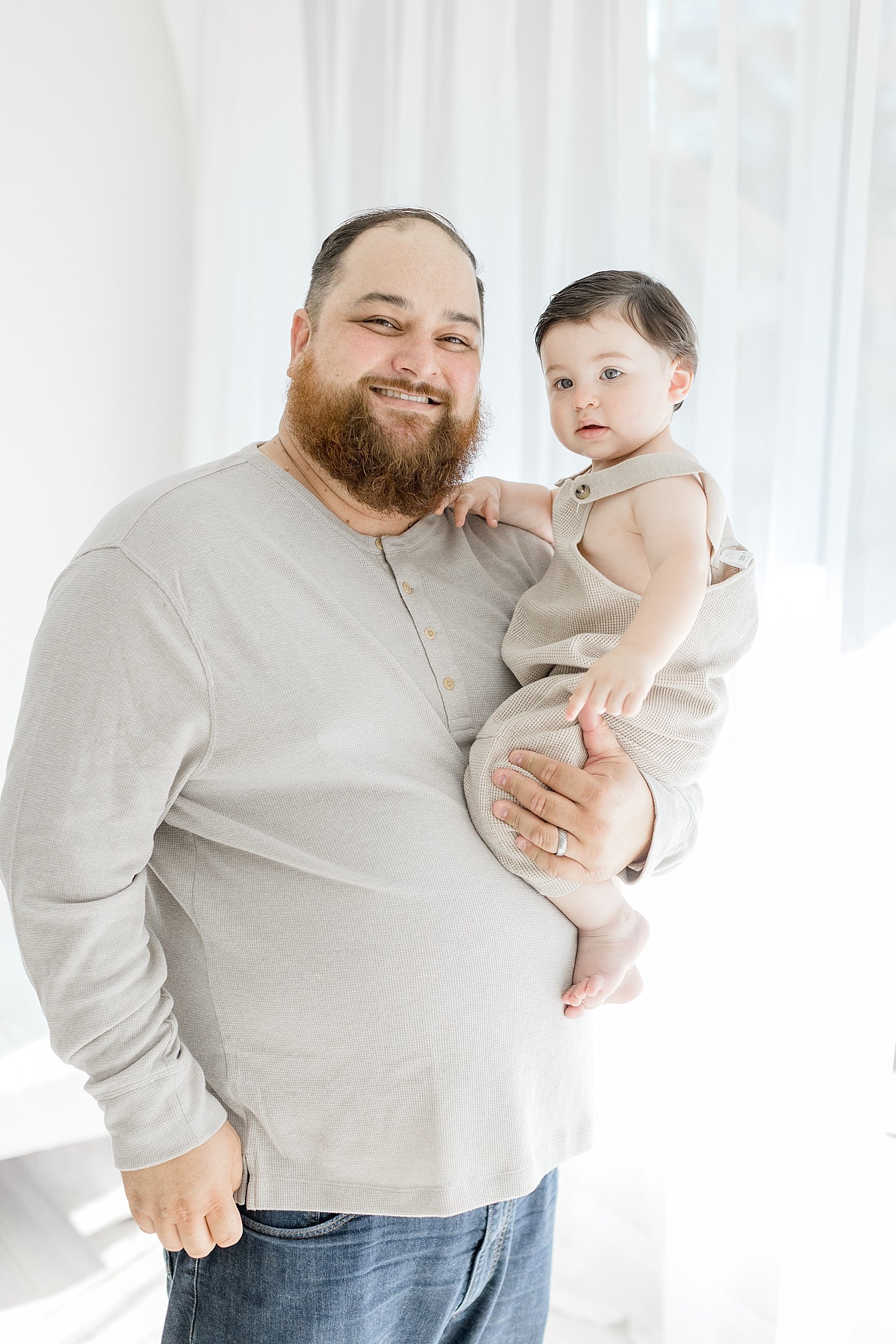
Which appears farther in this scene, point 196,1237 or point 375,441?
point 375,441

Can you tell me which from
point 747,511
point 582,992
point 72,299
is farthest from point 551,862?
point 72,299

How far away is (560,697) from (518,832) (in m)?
0.19

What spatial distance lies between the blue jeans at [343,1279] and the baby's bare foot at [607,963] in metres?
0.27

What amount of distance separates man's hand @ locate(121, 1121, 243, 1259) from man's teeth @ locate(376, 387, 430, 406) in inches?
36.8

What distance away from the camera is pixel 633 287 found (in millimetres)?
1455

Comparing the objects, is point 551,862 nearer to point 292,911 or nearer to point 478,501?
point 292,911

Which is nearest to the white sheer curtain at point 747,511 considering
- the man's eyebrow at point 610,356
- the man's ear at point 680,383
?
the man's ear at point 680,383

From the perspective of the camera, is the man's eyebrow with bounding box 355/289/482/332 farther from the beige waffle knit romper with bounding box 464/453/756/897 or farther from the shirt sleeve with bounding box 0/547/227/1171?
the shirt sleeve with bounding box 0/547/227/1171

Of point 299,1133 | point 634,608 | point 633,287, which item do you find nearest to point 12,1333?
point 299,1133

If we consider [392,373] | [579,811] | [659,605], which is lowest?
[579,811]

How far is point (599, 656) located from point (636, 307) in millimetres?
503

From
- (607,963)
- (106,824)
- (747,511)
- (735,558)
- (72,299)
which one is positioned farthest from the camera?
(72,299)

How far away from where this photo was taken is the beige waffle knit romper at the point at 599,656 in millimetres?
1316

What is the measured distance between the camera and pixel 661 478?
141cm
